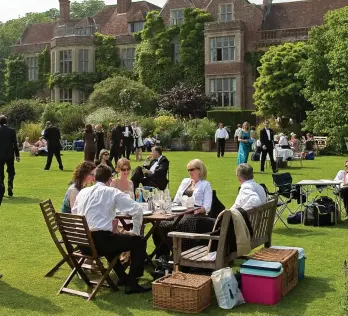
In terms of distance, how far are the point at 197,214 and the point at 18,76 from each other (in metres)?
50.5

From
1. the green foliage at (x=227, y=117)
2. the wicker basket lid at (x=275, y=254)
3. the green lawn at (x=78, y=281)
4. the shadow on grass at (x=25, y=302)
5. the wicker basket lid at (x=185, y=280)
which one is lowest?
the shadow on grass at (x=25, y=302)

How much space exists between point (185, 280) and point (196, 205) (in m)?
2.04

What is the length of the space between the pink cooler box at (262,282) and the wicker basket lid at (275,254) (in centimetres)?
27

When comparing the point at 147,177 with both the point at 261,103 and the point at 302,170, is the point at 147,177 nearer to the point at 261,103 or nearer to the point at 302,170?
the point at 302,170

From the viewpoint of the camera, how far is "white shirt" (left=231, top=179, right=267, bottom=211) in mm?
8334

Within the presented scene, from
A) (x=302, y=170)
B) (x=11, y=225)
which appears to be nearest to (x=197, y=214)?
(x=11, y=225)

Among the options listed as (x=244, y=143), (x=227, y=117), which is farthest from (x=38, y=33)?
(x=244, y=143)

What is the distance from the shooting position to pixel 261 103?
3916 centimetres

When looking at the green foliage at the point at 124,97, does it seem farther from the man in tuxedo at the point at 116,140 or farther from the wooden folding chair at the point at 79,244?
the wooden folding chair at the point at 79,244

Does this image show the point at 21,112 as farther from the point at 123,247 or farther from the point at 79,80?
the point at 123,247

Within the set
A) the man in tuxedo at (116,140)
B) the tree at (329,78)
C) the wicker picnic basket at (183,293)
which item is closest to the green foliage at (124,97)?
the tree at (329,78)

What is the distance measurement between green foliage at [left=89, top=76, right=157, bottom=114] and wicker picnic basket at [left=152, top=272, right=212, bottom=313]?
35.3 m

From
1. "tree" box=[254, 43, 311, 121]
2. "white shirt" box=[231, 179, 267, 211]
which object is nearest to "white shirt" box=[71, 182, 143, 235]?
"white shirt" box=[231, 179, 267, 211]

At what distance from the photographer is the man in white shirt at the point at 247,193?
8.34 metres
